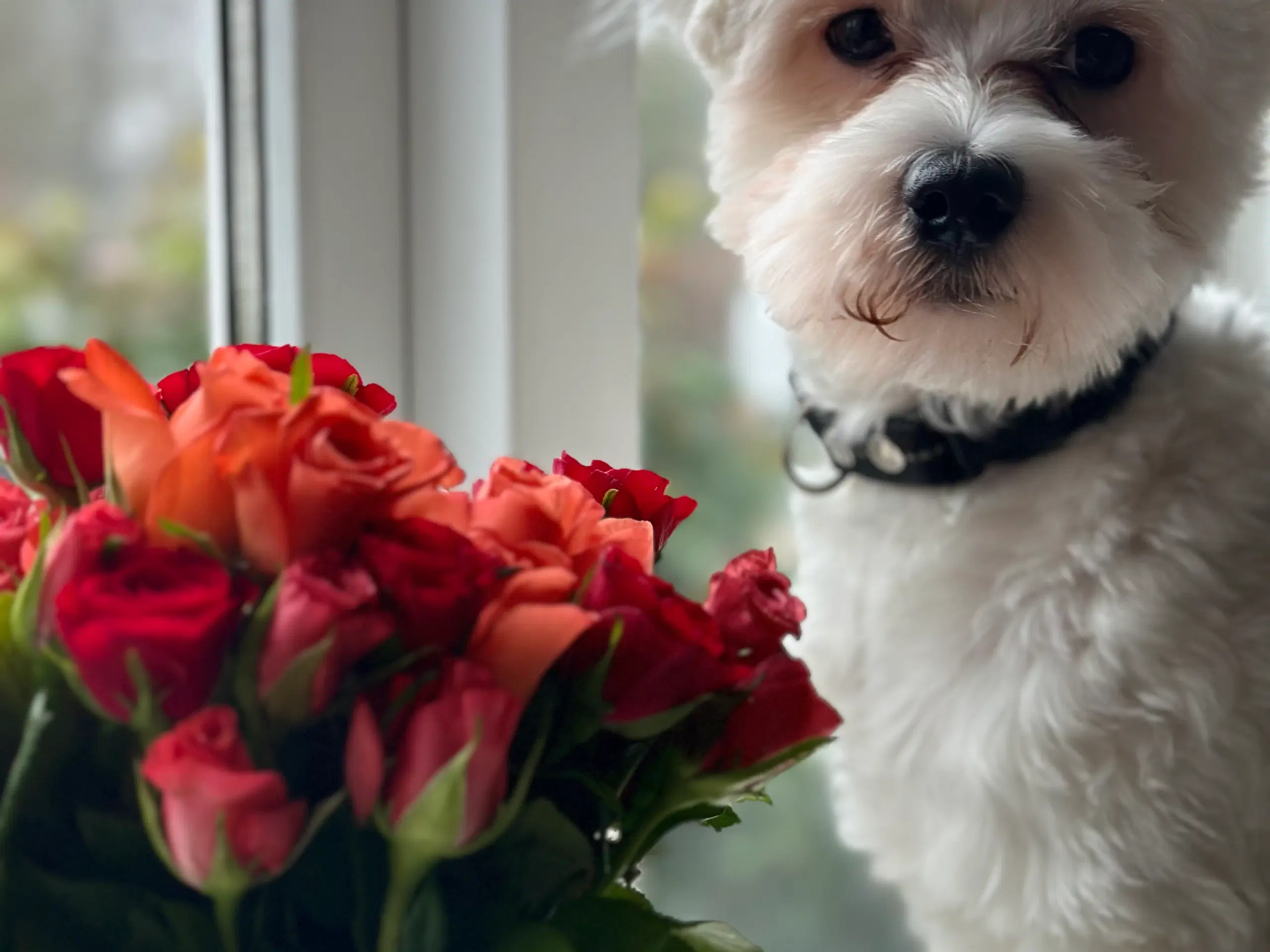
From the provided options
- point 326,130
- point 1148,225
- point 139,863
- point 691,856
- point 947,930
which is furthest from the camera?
point 691,856

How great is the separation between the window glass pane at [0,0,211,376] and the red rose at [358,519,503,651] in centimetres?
63

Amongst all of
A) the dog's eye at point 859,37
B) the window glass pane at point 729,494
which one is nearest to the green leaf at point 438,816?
the dog's eye at point 859,37

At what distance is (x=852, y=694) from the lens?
867mm

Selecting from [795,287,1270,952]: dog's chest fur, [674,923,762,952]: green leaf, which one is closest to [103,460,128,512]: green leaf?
[674,923,762,952]: green leaf

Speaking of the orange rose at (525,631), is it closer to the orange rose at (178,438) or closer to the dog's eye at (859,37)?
the orange rose at (178,438)

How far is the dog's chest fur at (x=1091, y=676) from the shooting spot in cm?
72

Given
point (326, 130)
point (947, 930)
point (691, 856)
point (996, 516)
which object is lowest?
point (691, 856)

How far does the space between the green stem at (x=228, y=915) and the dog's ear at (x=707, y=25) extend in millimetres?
648

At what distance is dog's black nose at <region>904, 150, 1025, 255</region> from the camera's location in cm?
67

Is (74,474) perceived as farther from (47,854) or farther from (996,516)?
(996,516)

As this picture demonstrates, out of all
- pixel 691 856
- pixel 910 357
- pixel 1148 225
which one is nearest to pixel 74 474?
pixel 910 357

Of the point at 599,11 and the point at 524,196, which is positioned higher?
the point at 599,11

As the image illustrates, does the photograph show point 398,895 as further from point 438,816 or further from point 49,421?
point 49,421

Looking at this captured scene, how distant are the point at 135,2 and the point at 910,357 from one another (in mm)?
625
